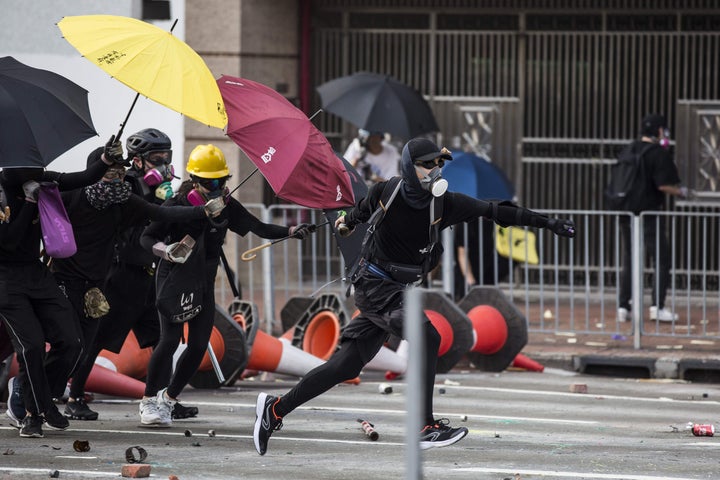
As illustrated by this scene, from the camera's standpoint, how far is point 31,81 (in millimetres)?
8938

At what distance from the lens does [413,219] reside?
8844 millimetres

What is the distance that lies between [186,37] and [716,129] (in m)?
5.71

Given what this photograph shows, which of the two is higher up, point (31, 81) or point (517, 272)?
point (31, 81)

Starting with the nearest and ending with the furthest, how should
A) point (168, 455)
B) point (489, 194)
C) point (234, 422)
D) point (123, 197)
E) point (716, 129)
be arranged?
point (168, 455), point (123, 197), point (234, 422), point (489, 194), point (716, 129)

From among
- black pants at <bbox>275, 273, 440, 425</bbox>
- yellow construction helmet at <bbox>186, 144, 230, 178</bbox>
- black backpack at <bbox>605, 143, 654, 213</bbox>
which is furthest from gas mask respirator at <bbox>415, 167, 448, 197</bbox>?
black backpack at <bbox>605, 143, 654, 213</bbox>

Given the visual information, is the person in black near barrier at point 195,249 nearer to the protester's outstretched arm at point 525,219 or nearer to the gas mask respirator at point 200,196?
the gas mask respirator at point 200,196

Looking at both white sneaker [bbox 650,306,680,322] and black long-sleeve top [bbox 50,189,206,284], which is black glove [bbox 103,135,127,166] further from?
white sneaker [bbox 650,306,680,322]

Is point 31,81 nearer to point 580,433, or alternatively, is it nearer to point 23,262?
point 23,262

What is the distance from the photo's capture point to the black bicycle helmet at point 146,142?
31.6 feet

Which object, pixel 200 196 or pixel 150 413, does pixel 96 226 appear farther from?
pixel 150 413

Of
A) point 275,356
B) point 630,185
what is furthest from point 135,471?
point 630,185

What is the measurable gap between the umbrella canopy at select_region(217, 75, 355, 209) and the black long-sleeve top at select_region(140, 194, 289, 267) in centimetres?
39

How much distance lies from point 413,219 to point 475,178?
6.50 metres

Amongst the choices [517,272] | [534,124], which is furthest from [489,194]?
[534,124]
